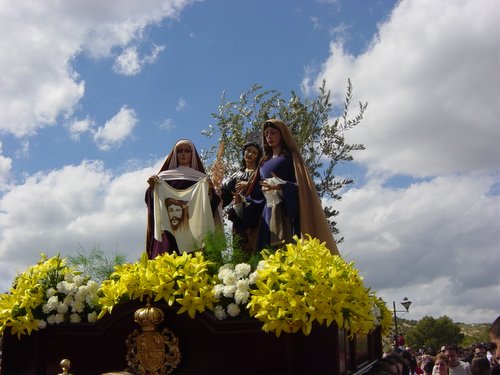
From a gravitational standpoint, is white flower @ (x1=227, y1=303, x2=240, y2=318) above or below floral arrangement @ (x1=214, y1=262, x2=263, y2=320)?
below

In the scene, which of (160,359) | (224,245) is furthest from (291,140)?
(160,359)

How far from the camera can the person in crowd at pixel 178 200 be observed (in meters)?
6.17

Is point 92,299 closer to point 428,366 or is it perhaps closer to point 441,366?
point 441,366

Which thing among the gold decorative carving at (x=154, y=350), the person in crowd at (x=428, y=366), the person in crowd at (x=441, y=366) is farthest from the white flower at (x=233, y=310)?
the person in crowd at (x=428, y=366)

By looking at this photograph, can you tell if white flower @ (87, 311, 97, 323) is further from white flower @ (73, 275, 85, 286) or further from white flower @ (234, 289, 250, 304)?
white flower @ (234, 289, 250, 304)

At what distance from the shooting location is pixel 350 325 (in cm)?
419

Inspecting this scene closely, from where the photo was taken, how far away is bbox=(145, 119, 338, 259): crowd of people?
6.04 metres

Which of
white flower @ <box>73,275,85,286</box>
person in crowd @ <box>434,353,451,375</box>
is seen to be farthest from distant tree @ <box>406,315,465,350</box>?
white flower @ <box>73,275,85,286</box>

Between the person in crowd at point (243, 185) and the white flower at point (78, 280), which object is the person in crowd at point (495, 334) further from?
the white flower at point (78, 280)

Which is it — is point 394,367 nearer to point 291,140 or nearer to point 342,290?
point 342,290

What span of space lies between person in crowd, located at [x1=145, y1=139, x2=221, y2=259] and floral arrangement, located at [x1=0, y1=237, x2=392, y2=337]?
109 cm

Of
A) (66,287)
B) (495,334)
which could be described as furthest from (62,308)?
(495,334)

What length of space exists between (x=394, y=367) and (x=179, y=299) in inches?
112

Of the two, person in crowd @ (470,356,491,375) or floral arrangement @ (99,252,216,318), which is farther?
person in crowd @ (470,356,491,375)
